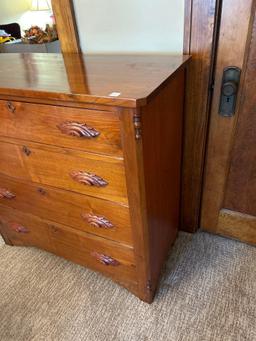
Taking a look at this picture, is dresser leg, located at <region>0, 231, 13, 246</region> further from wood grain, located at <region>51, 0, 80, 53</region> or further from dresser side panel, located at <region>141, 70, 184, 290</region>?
wood grain, located at <region>51, 0, 80, 53</region>

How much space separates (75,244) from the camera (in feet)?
4.00

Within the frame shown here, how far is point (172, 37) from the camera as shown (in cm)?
102

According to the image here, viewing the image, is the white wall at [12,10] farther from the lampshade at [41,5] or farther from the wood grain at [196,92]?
the wood grain at [196,92]

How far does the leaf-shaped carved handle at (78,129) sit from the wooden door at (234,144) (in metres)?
0.59

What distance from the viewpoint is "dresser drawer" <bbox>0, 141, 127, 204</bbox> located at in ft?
2.76

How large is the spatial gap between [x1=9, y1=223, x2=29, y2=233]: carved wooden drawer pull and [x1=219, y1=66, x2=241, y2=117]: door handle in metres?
1.12

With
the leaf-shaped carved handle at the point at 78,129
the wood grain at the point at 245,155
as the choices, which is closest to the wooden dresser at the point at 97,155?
the leaf-shaped carved handle at the point at 78,129

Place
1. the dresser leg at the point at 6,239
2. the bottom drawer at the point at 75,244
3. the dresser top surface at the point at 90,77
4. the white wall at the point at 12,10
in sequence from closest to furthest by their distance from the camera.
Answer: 1. the dresser top surface at the point at 90,77
2. the bottom drawer at the point at 75,244
3. the dresser leg at the point at 6,239
4. the white wall at the point at 12,10

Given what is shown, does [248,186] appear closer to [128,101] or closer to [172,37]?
[172,37]

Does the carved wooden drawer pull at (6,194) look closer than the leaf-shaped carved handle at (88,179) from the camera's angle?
No

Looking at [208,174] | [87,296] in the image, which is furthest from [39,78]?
[87,296]

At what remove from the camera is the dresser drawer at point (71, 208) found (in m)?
0.96

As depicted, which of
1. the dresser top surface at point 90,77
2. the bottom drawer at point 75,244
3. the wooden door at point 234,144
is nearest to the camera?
the dresser top surface at point 90,77

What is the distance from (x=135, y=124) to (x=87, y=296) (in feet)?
3.16
